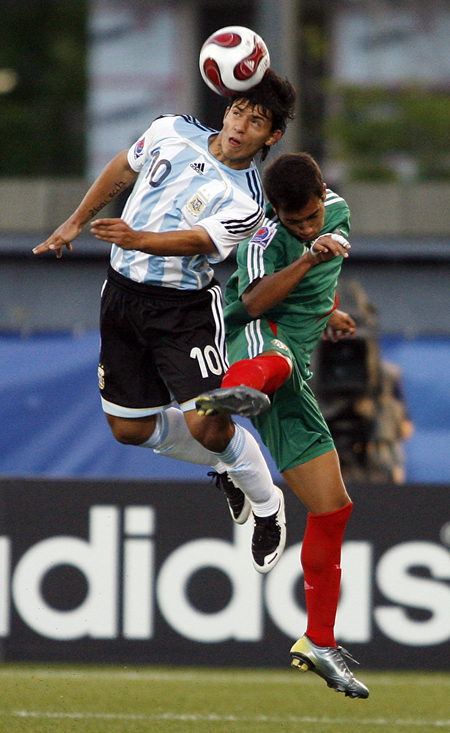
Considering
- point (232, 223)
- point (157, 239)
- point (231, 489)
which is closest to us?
point (157, 239)

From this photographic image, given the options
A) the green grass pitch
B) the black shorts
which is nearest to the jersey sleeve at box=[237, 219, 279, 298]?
the black shorts

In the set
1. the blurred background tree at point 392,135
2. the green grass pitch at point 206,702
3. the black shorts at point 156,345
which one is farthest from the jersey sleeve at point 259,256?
the blurred background tree at point 392,135

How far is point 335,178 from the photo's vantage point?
1156 centimetres

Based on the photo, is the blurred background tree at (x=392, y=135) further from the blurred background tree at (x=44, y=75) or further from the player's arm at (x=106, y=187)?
the player's arm at (x=106, y=187)

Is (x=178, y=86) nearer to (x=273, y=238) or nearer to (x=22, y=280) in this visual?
(x=22, y=280)

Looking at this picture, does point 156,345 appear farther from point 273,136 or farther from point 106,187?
point 273,136

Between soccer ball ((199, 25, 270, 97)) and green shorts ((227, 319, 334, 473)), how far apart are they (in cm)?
101

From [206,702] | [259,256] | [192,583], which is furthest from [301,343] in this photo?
[192,583]

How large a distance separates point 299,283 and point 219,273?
5.19 meters

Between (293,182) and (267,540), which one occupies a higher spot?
(293,182)

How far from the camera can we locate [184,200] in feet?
15.8

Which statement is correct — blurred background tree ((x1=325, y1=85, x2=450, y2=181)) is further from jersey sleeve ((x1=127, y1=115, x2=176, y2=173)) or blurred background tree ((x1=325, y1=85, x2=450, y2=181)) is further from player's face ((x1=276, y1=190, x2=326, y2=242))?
jersey sleeve ((x1=127, y1=115, x2=176, y2=173))

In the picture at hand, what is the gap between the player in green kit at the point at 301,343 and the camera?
16.1 ft

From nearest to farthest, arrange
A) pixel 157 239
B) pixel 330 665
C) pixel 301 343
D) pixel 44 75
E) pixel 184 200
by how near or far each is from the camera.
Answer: pixel 157 239 < pixel 184 200 < pixel 330 665 < pixel 301 343 < pixel 44 75
